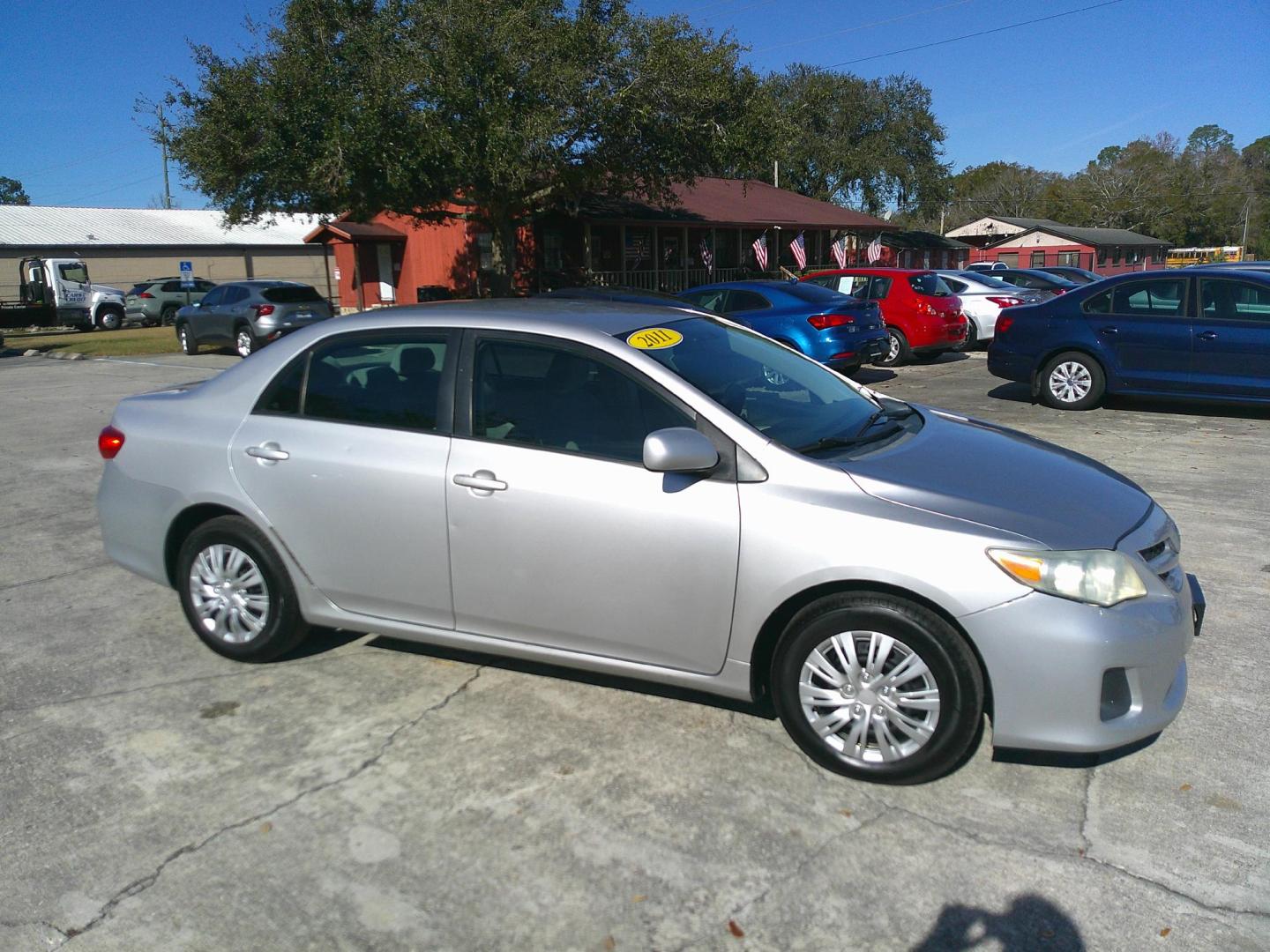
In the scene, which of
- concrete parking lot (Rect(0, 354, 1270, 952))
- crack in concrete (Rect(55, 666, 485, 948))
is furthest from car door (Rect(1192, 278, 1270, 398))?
crack in concrete (Rect(55, 666, 485, 948))

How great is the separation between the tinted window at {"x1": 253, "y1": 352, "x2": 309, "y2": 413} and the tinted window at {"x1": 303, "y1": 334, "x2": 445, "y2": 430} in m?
0.05

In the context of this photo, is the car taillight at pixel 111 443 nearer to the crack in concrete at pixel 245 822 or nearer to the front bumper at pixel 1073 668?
the crack in concrete at pixel 245 822

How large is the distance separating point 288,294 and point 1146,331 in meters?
16.8

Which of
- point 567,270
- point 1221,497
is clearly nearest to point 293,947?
point 1221,497

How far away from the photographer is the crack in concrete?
2.87 metres

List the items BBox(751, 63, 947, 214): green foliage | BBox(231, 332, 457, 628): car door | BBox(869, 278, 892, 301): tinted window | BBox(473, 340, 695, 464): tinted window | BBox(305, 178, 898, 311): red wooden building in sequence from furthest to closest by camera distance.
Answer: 1. BBox(751, 63, 947, 214): green foliage
2. BBox(305, 178, 898, 311): red wooden building
3. BBox(869, 278, 892, 301): tinted window
4. BBox(231, 332, 457, 628): car door
5. BBox(473, 340, 695, 464): tinted window

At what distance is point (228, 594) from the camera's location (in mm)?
4477

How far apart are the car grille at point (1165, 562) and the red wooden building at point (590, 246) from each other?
80.7 feet

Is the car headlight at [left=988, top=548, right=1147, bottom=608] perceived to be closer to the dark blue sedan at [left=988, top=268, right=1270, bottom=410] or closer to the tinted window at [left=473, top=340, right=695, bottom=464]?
the tinted window at [left=473, top=340, right=695, bottom=464]

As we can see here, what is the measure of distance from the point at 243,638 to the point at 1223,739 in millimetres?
4160

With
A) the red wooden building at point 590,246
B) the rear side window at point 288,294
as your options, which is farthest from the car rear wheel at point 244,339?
the red wooden building at point 590,246

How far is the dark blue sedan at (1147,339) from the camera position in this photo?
998 cm

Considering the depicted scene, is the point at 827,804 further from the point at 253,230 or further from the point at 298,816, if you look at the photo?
the point at 253,230

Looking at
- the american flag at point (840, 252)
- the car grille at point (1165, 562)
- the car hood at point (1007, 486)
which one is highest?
the american flag at point (840, 252)
